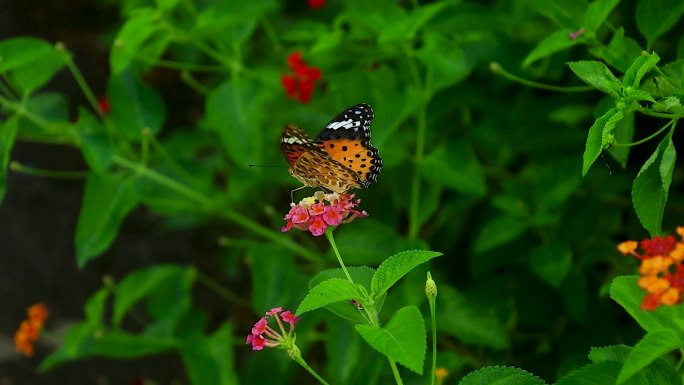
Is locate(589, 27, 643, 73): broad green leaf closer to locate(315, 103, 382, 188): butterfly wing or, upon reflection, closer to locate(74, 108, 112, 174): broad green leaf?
locate(315, 103, 382, 188): butterfly wing

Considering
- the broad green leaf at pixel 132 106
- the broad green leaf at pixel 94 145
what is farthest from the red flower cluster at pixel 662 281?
the broad green leaf at pixel 132 106

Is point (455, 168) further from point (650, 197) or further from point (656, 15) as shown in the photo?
point (650, 197)

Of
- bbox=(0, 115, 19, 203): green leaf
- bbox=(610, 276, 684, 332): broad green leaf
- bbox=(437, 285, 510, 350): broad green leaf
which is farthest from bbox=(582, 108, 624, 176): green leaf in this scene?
bbox=(0, 115, 19, 203): green leaf

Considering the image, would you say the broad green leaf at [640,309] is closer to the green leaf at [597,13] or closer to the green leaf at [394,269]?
the green leaf at [394,269]

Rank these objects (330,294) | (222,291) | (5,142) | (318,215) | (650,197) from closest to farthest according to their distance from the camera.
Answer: (330,294) → (318,215) → (650,197) → (5,142) → (222,291)

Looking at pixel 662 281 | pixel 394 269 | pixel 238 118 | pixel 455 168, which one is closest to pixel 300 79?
pixel 238 118

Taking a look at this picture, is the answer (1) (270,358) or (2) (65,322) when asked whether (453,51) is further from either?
(2) (65,322)
